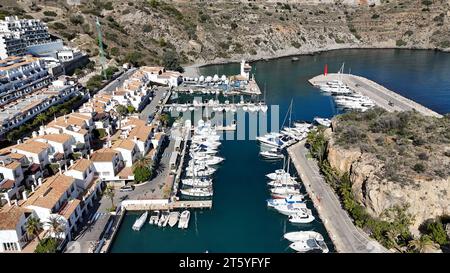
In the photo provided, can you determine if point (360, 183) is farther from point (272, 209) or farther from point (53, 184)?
point (53, 184)

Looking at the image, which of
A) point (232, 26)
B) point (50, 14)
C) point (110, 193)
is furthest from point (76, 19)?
point (110, 193)

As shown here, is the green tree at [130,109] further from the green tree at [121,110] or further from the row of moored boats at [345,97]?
the row of moored boats at [345,97]

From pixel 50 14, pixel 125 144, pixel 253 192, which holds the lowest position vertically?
pixel 253 192

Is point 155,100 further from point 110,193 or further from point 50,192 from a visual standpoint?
point 50,192

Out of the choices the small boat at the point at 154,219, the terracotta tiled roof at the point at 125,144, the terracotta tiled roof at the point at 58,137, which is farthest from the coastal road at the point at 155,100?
the small boat at the point at 154,219

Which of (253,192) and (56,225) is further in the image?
(253,192)

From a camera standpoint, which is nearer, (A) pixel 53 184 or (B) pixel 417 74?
(A) pixel 53 184
